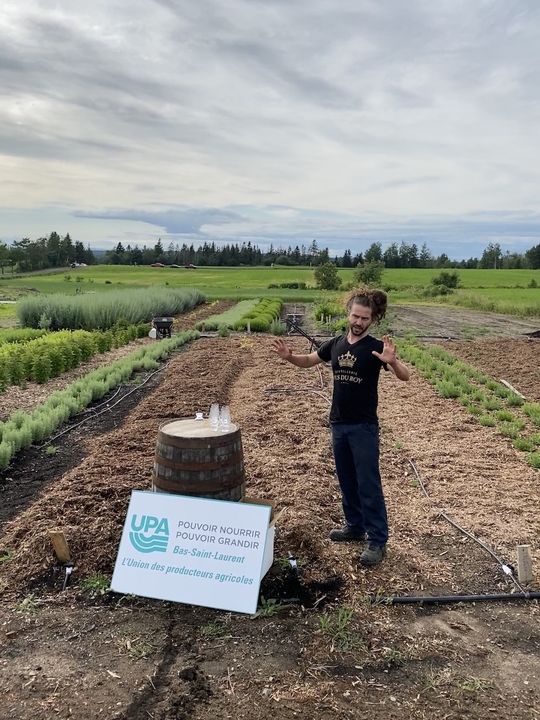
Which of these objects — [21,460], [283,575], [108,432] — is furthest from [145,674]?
[108,432]

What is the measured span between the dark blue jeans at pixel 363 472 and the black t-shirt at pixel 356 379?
0.09m

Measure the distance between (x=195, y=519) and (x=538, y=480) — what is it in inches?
176

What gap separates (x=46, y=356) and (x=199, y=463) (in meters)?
9.48

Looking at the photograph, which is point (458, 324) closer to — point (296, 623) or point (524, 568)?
point (524, 568)

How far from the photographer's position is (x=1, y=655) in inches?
144

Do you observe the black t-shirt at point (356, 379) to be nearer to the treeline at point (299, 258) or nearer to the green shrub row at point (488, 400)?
the green shrub row at point (488, 400)

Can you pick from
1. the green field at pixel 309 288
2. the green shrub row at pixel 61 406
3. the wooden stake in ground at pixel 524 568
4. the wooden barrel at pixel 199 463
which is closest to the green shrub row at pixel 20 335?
the green shrub row at pixel 61 406

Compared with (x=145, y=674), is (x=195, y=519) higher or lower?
higher

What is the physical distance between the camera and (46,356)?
12.7 metres

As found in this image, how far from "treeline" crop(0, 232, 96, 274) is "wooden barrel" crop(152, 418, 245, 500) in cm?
12111

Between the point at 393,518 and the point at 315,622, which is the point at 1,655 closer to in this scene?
the point at 315,622

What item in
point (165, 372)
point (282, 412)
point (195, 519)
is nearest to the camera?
point (195, 519)

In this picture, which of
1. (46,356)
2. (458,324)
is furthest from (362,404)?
(458,324)

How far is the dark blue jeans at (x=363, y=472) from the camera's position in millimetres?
4621
